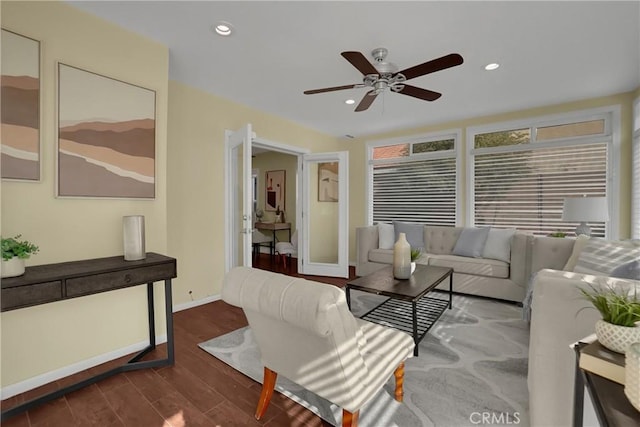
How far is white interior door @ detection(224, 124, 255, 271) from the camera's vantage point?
3225mm

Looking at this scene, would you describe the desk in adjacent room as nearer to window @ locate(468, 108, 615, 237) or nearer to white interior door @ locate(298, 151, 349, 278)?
white interior door @ locate(298, 151, 349, 278)

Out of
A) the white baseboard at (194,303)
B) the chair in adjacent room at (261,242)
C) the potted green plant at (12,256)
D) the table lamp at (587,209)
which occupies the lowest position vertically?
the white baseboard at (194,303)

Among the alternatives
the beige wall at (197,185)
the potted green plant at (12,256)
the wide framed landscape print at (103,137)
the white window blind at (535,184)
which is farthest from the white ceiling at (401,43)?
the potted green plant at (12,256)

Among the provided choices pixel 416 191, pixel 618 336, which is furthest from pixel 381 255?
pixel 618 336

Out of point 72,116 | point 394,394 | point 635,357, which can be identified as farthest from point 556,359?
point 72,116

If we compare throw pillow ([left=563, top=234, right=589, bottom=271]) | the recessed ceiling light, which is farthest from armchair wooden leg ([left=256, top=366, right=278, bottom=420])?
throw pillow ([left=563, top=234, right=589, bottom=271])

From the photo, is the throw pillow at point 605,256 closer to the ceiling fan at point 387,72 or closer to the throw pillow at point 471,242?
the throw pillow at point 471,242

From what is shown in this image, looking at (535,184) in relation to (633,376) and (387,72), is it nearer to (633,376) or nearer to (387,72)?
(387,72)

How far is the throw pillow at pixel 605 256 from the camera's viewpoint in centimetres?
223

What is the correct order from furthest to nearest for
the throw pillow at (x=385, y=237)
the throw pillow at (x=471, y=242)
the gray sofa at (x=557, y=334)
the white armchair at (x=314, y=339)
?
the throw pillow at (x=385, y=237) < the throw pillow at (x=471, y=242) < the gray sofa at (x=557, y=334) < the white armchair at (x=314, y=339)

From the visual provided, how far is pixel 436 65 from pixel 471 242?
2.75m

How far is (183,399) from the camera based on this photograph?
1799 millimetres

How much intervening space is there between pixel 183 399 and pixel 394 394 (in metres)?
1.33
